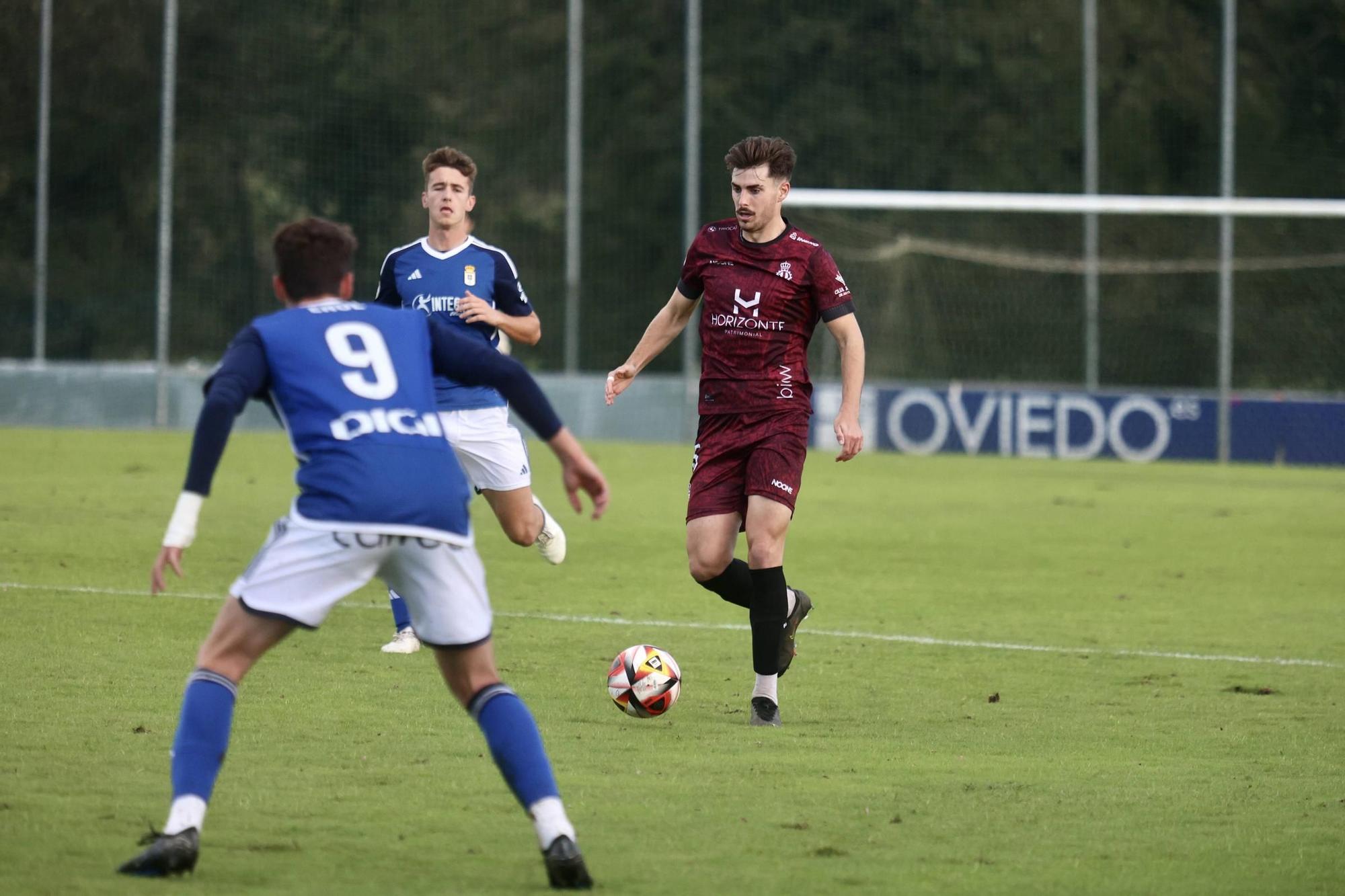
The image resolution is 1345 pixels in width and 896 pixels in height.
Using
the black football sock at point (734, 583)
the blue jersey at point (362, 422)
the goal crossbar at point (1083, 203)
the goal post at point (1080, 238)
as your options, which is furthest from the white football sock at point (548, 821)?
the goal post at point (1080, 238)

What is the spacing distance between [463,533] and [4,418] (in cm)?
2204

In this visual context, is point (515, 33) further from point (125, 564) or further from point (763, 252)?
point (763, 252)

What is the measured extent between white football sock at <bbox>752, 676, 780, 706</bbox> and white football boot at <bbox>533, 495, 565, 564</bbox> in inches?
90.0

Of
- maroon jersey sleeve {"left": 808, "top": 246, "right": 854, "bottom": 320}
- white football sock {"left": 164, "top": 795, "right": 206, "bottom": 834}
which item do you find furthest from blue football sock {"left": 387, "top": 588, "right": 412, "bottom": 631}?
white football sock {"left": 164, "top": 795, "right": 206, "bottom": 834}

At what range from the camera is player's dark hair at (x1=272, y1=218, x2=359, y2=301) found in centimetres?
481

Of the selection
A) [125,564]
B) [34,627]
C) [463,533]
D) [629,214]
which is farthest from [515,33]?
[463,533]

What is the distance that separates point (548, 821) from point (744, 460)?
9.75 ft

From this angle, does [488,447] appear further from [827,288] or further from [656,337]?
[827,288]

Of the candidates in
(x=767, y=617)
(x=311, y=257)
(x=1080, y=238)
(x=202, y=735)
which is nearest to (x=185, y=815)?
(x=202, y=735)

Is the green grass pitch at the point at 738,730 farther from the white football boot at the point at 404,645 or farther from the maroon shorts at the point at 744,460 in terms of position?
the maroon shorts at the point at 744,460

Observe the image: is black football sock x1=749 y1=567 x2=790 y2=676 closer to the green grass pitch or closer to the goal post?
the green grass pitch

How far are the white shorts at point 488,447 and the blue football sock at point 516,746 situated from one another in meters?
4.02

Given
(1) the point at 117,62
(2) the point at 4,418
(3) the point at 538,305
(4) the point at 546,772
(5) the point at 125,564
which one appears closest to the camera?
(4) the point at 546,772

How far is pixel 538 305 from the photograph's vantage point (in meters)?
28.4
